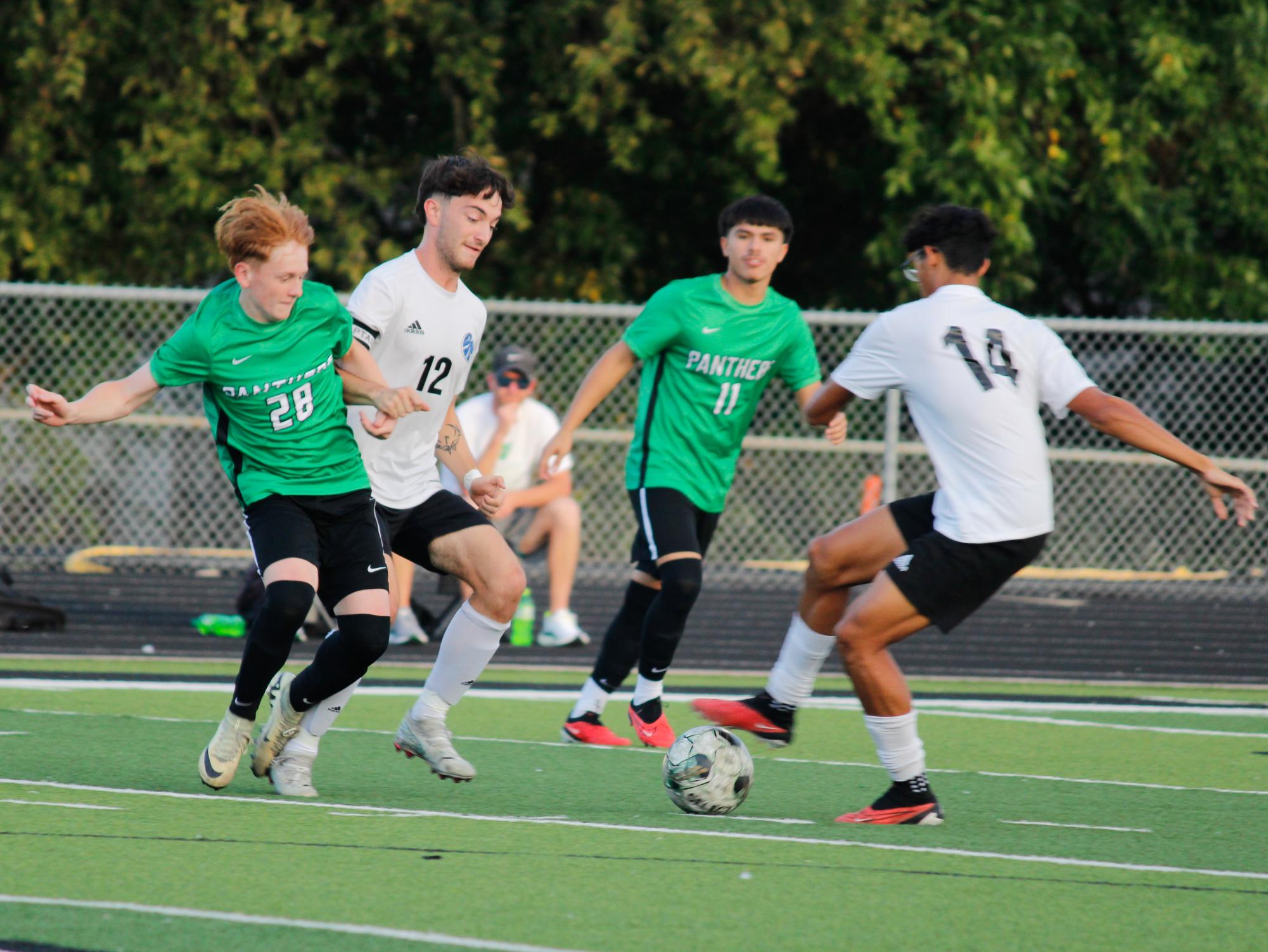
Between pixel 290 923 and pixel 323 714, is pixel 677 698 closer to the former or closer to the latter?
pixel 323 714

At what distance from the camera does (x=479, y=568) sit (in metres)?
6.17

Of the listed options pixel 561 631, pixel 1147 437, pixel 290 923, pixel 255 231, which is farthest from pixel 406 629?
pixel 290 923

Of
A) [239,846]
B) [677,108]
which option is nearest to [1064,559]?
[677,108]

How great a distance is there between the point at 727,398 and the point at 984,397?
2017mm

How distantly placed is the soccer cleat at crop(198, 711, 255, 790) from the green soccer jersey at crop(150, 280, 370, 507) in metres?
0.73

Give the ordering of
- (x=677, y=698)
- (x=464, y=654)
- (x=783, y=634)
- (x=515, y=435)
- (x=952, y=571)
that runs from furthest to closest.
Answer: (x=783, y=634) → (x=515, y=435) → (x=677, y=698) → (x=464, y=654) → (x=952, y=571)

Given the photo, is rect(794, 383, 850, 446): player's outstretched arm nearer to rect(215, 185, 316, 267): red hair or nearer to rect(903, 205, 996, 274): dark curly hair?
rect(903, 205, 996, 274): dark curly hair

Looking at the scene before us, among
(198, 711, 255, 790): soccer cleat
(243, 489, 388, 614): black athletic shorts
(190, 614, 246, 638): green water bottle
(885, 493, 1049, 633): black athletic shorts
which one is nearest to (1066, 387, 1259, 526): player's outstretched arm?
(885, 493, 1049, 633): black athletic shorts

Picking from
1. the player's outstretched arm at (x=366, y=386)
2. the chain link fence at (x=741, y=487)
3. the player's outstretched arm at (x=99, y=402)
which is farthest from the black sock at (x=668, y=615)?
the chain link fence at (x=741, y=487)

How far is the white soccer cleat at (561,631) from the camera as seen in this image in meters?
11.1

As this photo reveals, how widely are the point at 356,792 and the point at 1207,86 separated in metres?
11.9

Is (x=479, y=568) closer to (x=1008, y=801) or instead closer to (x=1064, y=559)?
(x=1008, y=801)

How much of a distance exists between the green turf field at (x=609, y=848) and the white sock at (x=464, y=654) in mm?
356

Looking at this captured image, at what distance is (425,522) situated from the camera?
625cm
